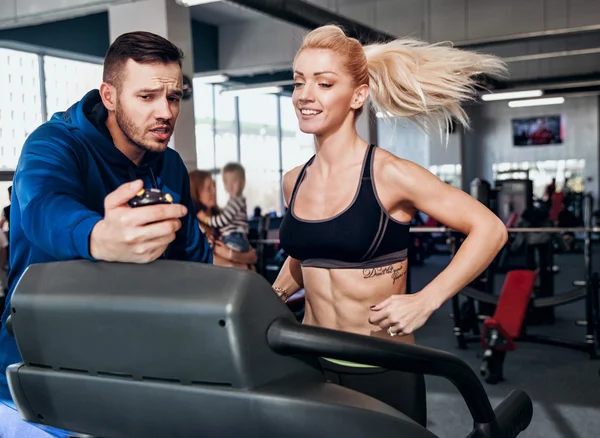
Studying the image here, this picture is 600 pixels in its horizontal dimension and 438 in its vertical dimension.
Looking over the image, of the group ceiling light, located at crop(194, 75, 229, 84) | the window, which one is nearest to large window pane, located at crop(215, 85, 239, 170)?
the window

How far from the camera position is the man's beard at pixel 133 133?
3.14 feet

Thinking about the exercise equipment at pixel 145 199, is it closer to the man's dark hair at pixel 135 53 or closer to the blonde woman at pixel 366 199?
the man's dark hair at pixel 135 53

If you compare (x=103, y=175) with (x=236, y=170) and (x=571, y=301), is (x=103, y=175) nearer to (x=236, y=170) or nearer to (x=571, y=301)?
(x=236, y=170)

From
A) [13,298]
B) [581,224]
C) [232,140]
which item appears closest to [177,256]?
[13,298]

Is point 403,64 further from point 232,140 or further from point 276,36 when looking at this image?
point 232,140

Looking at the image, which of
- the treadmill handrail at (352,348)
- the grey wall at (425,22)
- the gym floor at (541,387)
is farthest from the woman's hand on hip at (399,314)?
the grey wall at (425,22)

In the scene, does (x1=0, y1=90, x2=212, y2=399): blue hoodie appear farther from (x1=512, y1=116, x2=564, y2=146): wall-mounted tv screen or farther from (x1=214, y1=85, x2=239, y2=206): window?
(x1=512, y1=116, x2=564, y2=146): wall-mounted tv screen

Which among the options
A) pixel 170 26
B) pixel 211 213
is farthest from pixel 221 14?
pixel 211 213

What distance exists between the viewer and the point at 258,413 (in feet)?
2.11

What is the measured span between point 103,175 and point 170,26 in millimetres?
5142

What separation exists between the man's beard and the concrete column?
4967 millimetres

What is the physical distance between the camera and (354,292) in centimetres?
153

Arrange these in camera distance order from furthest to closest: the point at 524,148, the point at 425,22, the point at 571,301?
the point at 524,148
the point at 425,22
the point at 571,301

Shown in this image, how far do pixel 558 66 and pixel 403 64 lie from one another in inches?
512
